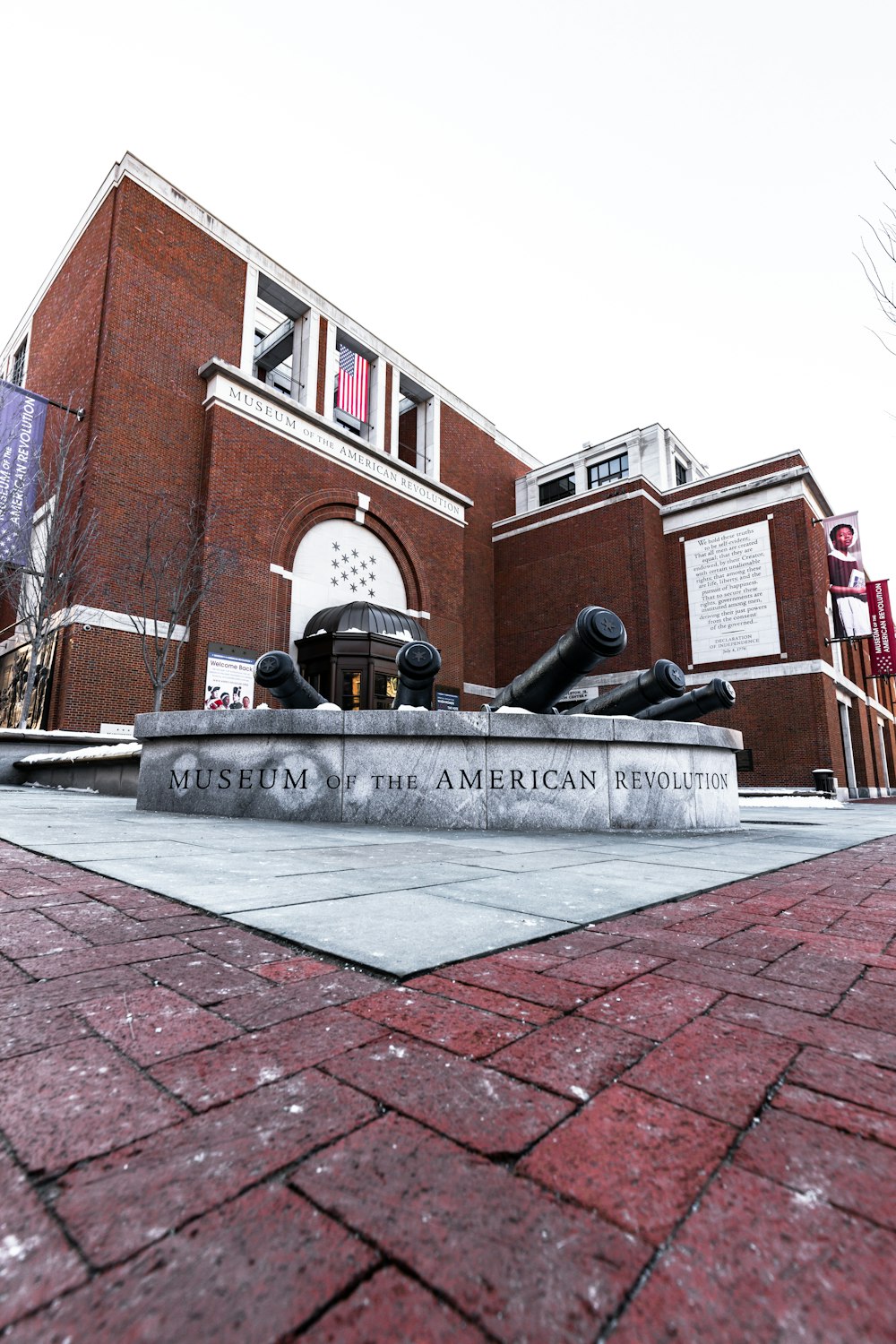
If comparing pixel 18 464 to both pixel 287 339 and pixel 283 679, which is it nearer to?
pixel 287 339

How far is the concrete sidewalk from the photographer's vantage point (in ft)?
6.86

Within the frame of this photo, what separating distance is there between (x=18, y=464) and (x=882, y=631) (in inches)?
1242

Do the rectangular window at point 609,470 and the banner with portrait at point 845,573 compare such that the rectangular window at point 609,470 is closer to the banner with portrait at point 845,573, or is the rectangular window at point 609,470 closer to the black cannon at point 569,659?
the banner with portrait at point 845,573

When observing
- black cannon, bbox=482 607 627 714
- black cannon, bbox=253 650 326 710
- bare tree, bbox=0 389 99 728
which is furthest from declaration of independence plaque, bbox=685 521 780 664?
bare tree, bbox=0 389 99 728

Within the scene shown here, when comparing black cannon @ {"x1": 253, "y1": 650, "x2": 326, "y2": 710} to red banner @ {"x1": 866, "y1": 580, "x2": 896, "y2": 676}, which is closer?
black cannon @ {"x1": 253, "y1": 650, "x2": 326, "y2": 710}

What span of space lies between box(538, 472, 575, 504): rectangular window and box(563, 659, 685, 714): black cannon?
948 inches

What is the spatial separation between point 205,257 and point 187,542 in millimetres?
9424

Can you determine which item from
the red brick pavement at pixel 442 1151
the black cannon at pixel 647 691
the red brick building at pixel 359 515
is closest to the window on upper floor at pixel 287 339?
the red brick building at pixel 359 515

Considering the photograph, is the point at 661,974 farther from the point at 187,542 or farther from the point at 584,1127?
the point at 187,542

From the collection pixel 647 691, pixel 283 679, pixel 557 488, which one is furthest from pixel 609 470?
pixel 283 679

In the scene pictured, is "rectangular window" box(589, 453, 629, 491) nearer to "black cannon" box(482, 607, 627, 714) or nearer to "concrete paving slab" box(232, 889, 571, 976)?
"black cannon" box(482, 607, 627, 714)

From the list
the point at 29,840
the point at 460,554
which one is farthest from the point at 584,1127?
the point at 460,554

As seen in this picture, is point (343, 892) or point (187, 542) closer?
point (343, 892)

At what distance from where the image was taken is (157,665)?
51.5ft
